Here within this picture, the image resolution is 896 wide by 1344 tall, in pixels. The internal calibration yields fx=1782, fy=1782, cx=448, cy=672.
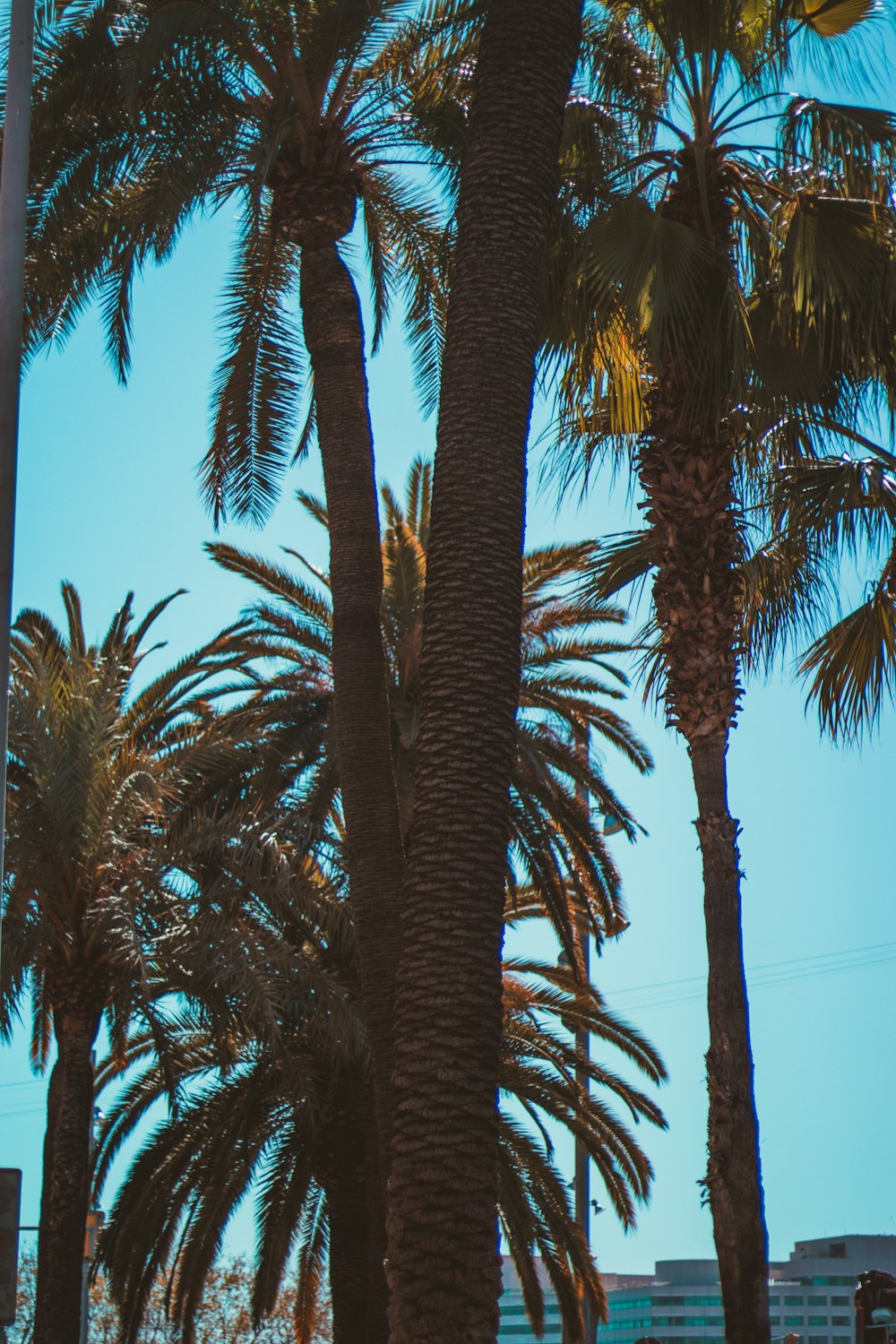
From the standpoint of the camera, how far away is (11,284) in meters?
9.68

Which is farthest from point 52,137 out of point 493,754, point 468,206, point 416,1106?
point 416,1106

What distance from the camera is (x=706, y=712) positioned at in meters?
11.7

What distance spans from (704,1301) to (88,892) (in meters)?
72.8

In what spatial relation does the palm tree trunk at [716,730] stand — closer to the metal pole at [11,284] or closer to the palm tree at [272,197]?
the palm tree at [272,197]

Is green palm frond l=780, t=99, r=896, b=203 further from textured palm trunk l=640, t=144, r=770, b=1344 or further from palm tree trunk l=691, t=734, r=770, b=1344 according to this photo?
palm tree trunk l=691, t=734, r=770, b=1344

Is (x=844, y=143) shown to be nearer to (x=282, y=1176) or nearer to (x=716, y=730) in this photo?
(x=716, y=730)

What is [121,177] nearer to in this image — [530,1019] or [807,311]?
[807,311]

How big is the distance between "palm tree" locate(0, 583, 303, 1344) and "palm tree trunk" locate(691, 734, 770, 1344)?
205 inches

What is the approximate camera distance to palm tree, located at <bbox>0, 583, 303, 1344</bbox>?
15.5 meters

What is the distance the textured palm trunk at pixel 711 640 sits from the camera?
34.1ft

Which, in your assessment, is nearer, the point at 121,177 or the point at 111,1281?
the point at 121,177

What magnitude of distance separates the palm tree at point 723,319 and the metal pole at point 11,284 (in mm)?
3626

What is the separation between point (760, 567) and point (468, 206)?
5026 millimetres

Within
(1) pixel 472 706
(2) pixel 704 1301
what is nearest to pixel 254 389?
(1) pixel 472 706
